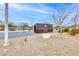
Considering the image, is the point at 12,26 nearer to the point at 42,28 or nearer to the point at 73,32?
the point at 42,28

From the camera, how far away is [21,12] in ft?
6.47

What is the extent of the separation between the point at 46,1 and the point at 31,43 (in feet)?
1.41

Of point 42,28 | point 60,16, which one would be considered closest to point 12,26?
point 42,28

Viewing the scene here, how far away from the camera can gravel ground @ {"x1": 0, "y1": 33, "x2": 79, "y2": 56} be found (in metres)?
1.97

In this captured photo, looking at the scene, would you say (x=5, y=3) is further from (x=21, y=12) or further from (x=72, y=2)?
(x=72, y=2)

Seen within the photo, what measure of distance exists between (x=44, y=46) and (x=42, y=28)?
0.57ft

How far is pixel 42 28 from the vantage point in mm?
1997

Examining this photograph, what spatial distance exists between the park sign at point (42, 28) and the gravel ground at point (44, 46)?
48mm

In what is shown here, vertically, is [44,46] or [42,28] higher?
[42,28]

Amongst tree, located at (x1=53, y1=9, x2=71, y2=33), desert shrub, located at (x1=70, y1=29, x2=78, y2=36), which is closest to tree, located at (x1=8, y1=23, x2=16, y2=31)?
tree, located at (x1=53, y1=9, x2=71, y2=33)

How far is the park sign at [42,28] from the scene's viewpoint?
1.98 meters

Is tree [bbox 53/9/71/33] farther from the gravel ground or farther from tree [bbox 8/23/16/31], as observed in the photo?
tree [bbox 8/23/16/31]

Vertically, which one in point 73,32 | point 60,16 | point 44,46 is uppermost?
point 60,16

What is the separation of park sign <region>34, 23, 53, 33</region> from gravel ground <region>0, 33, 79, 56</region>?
0.05 meters
